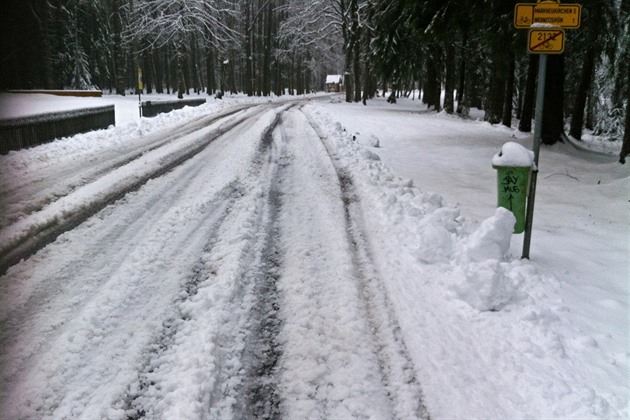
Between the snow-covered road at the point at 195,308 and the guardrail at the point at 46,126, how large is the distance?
3604mm

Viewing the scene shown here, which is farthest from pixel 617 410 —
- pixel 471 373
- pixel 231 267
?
pixel 231 267

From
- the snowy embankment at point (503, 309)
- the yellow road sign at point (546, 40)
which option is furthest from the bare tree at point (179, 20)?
the yellow road sign at point (546, 40)

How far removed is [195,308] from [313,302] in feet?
3.37

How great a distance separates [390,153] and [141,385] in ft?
35.5

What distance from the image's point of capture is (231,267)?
4762mm

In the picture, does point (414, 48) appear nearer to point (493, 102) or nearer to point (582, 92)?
point (493, 102)

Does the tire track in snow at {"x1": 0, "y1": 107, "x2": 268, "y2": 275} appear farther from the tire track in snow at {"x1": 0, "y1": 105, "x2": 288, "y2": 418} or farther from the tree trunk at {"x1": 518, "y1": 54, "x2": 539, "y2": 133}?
the tree trunk at {"x1": 518, "y1": 54, "x2": 539, "y2": 133}

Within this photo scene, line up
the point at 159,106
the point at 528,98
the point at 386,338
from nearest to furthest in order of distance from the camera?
1. the point at 386,338
2. the point at 528,98
3. the point at 159,106

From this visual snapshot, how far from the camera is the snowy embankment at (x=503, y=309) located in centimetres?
311

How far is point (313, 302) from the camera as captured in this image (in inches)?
165

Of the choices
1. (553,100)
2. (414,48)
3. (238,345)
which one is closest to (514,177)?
(238,345)

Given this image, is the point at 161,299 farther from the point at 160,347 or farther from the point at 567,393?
the point at 567,393

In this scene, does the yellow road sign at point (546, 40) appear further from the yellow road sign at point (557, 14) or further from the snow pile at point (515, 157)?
the snow pile at point (515, 157)

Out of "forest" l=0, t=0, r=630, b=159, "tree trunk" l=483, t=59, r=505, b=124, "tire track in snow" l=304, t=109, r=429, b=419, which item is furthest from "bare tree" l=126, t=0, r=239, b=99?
"tire track in snow" l=304, t=109, r=429, b=419
